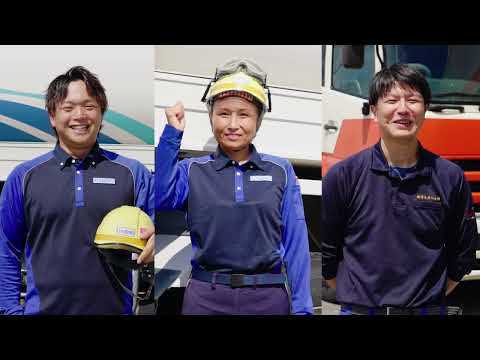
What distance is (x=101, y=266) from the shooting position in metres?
3.15

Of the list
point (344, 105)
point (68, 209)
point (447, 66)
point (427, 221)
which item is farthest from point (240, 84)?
point (447, 66)

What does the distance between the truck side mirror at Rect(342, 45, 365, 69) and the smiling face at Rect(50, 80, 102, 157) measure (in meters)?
Answer: 1.58

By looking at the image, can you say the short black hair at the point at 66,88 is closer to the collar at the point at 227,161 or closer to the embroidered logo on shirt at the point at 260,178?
the collar at the point at 227,161

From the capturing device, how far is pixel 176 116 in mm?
3039

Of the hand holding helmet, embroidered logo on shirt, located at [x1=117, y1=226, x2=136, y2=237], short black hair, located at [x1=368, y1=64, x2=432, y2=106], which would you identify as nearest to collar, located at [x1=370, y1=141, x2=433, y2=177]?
short black hair, located at [x1=368, y1=64, x2=432, y2=106]

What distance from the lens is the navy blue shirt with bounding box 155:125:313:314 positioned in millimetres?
2961

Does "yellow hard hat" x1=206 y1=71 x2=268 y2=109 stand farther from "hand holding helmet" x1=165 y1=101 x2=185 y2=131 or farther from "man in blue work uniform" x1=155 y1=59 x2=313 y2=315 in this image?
"hand holding helmet" x1=165 y1=101 x2=185 y2=131

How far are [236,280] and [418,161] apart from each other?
4.16 ft

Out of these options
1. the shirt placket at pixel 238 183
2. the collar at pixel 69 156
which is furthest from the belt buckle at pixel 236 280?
the collar at pixel 69 156
